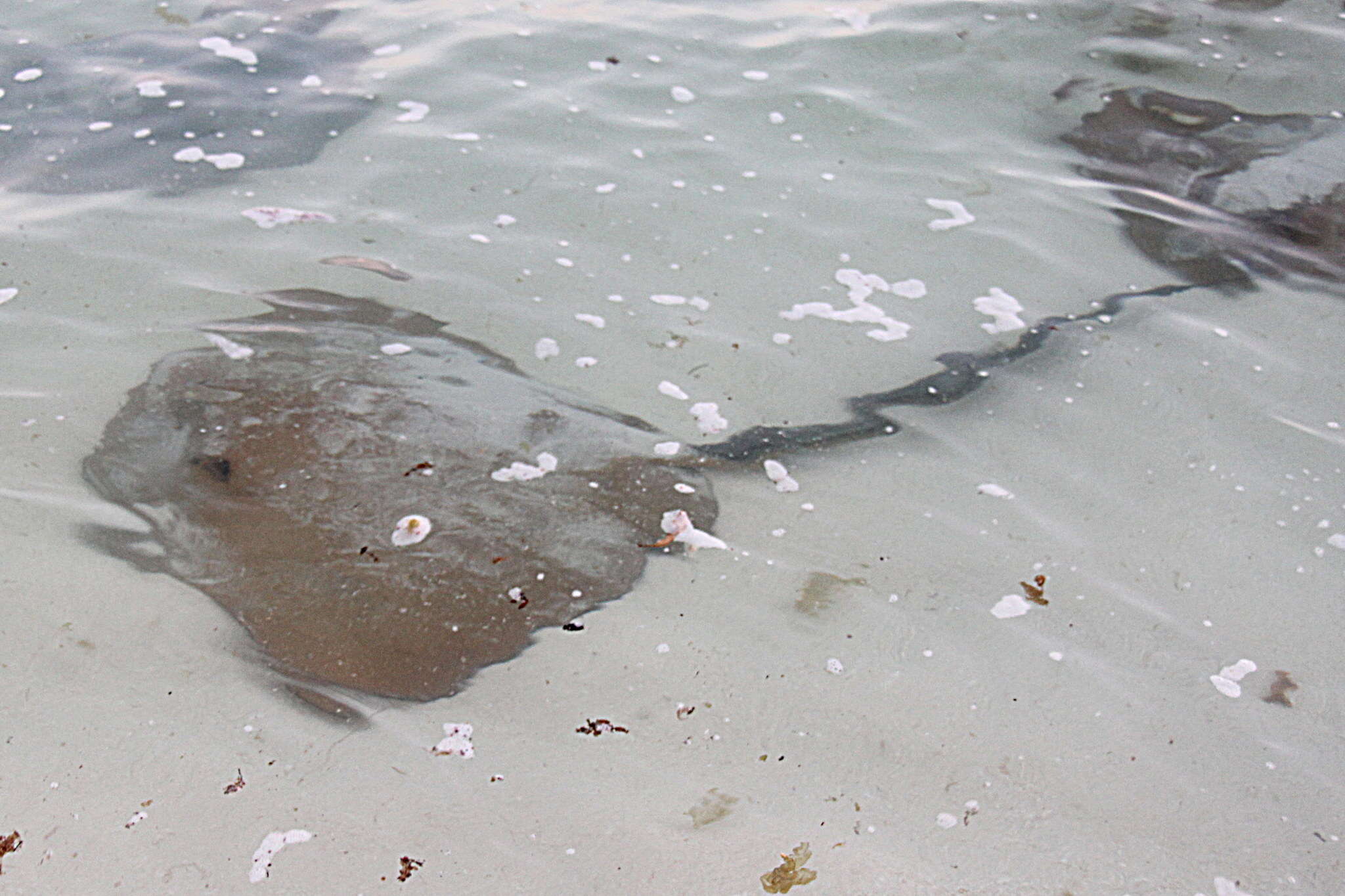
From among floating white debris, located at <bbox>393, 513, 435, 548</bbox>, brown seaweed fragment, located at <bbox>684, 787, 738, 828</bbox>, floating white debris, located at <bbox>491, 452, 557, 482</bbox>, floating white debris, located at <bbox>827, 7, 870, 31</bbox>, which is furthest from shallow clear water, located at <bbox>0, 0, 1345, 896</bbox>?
floating white debris, located at <bbox>827, 7, 870, 31</bbox>

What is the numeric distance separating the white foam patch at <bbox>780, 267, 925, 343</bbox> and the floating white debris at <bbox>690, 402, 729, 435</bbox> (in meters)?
0.64

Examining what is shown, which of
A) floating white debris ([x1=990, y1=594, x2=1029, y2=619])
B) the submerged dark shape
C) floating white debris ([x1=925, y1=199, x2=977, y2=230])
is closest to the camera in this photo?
floating white debris ([x1=990, y1=594, x2=1029, y2=619])

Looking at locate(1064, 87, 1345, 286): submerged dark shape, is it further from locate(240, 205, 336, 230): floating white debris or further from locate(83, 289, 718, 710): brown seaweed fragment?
locate(240, 205, 336, 230): floating white debris

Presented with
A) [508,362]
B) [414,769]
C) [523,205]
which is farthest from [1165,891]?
[523,205]

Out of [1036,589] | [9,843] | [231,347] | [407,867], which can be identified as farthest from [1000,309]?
[9,843]

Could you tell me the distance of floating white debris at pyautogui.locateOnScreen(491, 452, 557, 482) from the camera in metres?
2.90

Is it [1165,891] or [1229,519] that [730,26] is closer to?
[1229,519]

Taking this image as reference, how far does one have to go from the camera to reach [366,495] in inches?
110

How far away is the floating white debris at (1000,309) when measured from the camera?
12.2 ft

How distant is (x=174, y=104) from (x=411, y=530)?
3.29 metres

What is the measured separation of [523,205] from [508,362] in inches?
45.0

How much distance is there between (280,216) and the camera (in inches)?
159

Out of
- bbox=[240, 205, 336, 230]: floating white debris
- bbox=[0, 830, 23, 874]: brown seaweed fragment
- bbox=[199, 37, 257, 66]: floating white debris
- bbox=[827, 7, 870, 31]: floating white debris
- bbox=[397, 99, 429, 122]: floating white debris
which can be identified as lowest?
bbox=[0, 830, 23, 874]: brown seaweed fragment

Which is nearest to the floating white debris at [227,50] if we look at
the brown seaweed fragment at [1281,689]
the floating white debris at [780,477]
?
the floating white debris at [780,477]
